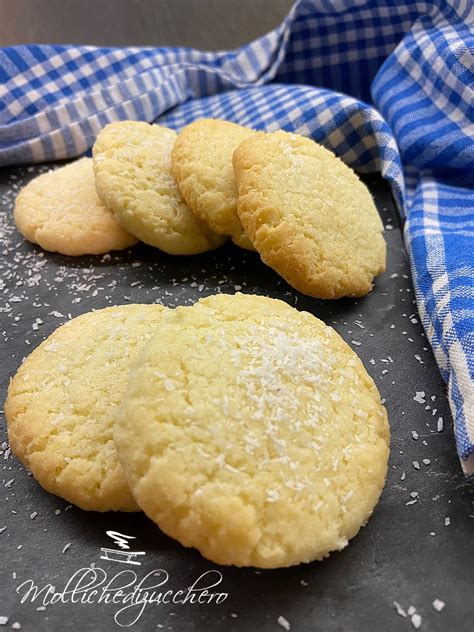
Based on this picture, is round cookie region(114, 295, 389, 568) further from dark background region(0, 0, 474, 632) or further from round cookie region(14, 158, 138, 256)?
round cookie region(14, 158, 138, 256)

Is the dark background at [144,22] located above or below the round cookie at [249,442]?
above

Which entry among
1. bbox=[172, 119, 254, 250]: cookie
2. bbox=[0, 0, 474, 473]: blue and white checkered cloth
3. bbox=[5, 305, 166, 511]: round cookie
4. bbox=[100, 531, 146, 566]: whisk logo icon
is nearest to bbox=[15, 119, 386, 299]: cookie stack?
bbox=[172, 119, 254, 250]: cookie

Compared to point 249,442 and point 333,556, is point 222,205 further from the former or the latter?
point 333,556

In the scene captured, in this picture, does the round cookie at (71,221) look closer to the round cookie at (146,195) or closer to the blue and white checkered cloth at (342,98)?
the round cookie at (146,195)

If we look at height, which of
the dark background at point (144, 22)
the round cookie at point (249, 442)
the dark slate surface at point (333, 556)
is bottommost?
the dark slate surface at point (333, 556)

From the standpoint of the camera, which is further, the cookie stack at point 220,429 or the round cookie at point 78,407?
the round cookie at point 78,407

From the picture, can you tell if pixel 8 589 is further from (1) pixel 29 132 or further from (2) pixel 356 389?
(1) pixel 29 132

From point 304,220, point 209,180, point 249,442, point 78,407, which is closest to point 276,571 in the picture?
point 249,442

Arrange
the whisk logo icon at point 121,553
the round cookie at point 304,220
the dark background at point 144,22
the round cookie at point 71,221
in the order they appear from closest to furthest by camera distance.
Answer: the whisk logo icon at point 121,553 → the round cookie at point 304,220 → the round cookie at point 71,221 → the dark background at point 144,22

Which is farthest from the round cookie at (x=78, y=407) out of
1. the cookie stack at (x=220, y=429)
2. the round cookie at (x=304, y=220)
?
the round cookie at (x=304, y=220)
